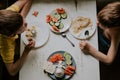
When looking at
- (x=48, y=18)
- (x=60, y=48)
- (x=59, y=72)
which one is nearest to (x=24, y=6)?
(x=48, y=18)

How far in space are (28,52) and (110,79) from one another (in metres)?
0.67

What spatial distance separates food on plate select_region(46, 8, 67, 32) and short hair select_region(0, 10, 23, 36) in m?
0.18

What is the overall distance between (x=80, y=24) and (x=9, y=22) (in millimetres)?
341

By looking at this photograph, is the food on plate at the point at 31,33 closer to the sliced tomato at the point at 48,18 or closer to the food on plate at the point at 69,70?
the sliced tomato at the point at 48,18

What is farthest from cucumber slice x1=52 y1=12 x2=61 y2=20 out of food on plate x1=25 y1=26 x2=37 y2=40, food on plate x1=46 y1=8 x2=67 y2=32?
food on plate x1=25 y1=26 x2=37 y2=40

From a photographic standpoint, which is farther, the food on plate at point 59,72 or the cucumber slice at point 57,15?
the cucumber slice at point 57,15

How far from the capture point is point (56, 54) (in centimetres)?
124

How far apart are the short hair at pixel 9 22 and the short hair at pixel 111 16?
1.19 feet

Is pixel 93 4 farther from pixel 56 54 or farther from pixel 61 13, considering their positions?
pixel 56 54

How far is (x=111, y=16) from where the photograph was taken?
115 centimetres

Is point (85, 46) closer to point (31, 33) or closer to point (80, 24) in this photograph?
point (80, 24)

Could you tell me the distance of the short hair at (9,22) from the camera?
1.13 metres

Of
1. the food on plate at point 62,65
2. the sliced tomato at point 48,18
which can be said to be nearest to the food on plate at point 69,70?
the food on plate at point 62,65

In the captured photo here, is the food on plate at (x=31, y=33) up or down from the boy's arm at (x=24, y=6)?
down
